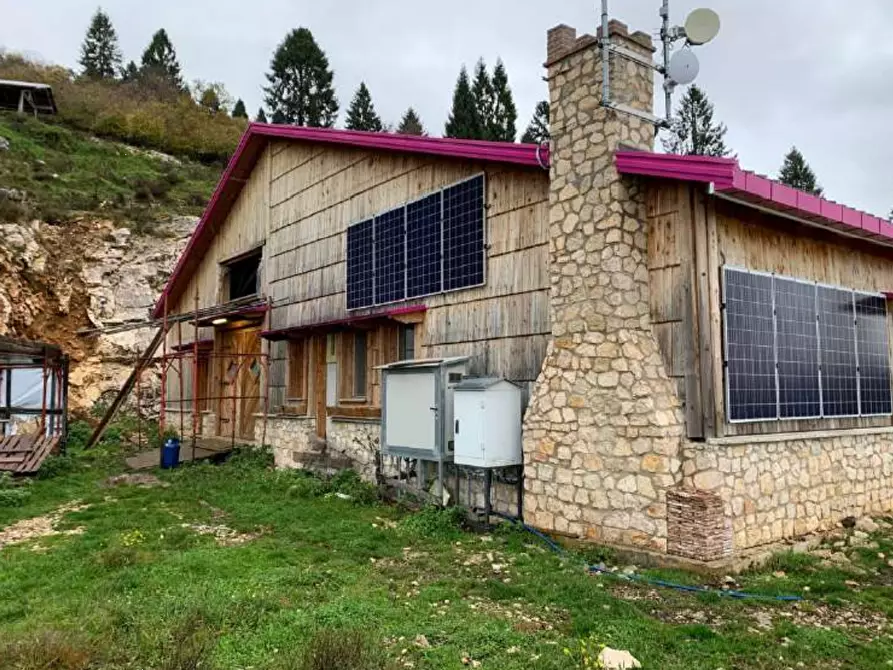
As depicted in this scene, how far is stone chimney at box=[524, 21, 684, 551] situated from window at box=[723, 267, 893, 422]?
3.08 ft

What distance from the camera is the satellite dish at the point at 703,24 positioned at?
753cm

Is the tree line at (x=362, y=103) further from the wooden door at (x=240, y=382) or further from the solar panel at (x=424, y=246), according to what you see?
the solar panel at (x=424, y=246)

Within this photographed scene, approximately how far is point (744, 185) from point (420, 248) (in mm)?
5656

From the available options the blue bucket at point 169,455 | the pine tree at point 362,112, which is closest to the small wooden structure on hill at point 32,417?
the blue bucket at point 169,455

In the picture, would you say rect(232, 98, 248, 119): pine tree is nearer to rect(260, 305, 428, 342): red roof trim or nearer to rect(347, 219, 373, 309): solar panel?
rect(260, 305, 428, 342): red roof trim

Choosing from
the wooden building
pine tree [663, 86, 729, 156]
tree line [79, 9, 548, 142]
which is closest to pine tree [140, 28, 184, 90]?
tree line [79, 9, 548, 142]

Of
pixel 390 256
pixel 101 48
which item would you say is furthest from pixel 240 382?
pixel 101 48

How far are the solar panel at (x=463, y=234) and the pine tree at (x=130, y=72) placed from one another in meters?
49.2

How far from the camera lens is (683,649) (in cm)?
476

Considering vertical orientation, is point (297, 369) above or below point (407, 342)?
below

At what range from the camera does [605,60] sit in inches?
294

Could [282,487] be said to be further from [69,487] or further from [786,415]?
[786,415]

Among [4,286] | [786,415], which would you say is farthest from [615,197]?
[4,286]

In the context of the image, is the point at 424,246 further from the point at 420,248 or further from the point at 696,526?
the point at 696,526
